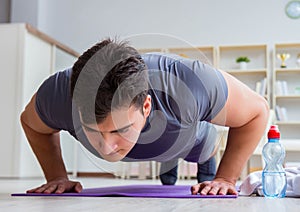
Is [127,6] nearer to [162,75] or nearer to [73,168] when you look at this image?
[73,168]

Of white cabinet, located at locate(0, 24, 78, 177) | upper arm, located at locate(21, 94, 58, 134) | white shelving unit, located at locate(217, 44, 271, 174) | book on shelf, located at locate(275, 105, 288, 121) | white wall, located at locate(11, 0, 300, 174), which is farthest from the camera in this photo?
white wall, located at locate(11, 0, 300, 174)

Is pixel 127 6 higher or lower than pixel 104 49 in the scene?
higher

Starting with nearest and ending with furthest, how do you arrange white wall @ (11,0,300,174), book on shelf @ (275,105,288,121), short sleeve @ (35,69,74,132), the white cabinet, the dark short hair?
1. the dark short hair
2. short sleeve @ (35,69,74,132)
3. the white cabinet
4. book on shelf @ (275,105,288,121)
5. white wall @ (11,0,300,174)

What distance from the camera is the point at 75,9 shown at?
19.1 ft

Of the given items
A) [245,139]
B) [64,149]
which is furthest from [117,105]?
[64,149]

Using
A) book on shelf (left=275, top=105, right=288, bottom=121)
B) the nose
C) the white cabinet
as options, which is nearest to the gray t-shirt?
the nose

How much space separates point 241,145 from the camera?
1.43 meters

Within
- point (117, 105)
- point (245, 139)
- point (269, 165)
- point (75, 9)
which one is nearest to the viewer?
point (117, 105)

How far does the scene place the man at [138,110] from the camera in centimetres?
108

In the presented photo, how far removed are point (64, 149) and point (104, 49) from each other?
4043 mm

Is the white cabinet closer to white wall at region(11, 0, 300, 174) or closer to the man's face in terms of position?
white wall at region(11, 0, 300, 174)

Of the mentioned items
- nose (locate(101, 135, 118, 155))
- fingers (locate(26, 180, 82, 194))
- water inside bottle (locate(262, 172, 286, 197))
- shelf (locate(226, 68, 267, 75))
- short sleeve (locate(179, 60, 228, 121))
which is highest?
shelf (locate(226, 68, 267, 75))

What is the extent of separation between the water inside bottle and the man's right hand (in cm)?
55

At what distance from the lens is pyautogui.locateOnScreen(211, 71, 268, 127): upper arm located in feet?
4.29
